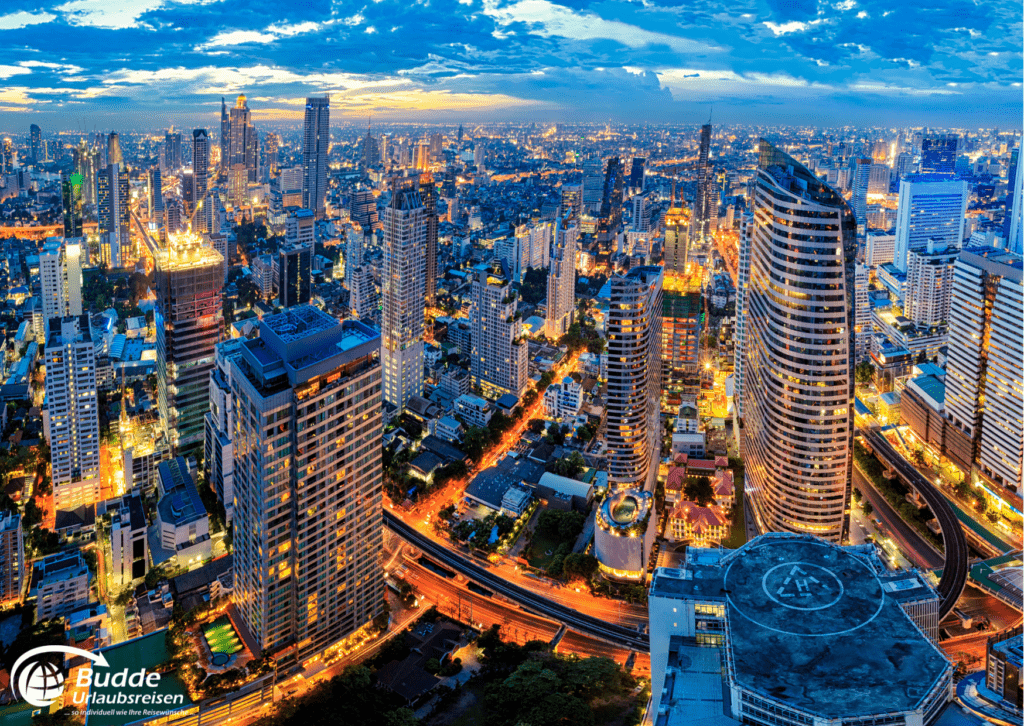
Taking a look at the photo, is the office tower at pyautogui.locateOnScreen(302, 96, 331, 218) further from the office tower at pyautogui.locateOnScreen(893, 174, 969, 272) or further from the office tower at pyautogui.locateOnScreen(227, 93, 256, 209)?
the office tower at pyautogui.locateOnScreen(893, 174, 969, 272)

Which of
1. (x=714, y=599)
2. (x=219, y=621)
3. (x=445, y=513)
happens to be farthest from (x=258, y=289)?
(x=714, y=599)

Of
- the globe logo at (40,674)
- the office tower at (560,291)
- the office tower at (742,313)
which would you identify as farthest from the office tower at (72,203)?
the office tower at (742,313)

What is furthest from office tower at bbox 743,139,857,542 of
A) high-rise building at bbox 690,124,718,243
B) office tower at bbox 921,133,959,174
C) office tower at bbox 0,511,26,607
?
office tower at bbox 921,133,959,174

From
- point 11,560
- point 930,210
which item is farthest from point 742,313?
point 930,210

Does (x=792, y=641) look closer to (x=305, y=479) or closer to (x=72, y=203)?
(x=305, y=479)

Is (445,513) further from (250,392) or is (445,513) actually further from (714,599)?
(714,599)

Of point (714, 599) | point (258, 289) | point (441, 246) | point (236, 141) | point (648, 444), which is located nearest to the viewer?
point (714, 599)
